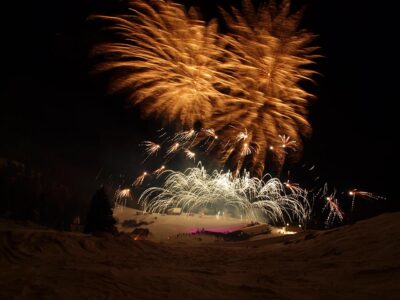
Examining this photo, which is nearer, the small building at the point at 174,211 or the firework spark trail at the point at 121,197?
the small building at the point at 174,211

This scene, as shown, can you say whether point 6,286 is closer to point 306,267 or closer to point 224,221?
point 306,267

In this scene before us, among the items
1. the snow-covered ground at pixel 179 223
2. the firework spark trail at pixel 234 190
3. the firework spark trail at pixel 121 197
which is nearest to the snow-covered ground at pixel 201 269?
the firework spark trail at pixel 234 190

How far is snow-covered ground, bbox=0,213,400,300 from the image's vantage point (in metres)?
7.54

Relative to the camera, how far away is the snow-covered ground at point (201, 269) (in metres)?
7.54

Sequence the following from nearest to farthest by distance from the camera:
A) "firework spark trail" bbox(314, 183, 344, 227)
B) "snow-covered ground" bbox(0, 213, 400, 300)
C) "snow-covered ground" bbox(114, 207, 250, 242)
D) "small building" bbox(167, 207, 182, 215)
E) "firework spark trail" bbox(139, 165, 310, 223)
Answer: "snow-covered ground" bbox(0, 213, 400, 300), "firework spark trail" bbox(139, 165, 310, 223), "snow-covered ground" bbox(114, 207, 250, 242), "firework spark trail" bbox(314, 183, 344, 227), "small building" bbox(167, 207, 182, 215)

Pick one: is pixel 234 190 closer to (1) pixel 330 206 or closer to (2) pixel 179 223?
(2) pixel 179 223

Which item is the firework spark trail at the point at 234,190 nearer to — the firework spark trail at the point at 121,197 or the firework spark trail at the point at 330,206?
the firework spark trail at the point at 330,206

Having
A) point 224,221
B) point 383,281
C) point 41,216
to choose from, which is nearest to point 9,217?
point 41,216

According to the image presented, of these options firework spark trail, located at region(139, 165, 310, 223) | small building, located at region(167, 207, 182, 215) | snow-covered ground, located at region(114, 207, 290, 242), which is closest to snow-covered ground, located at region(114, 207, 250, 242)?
snow-covered ground, located at region(114, 207, 290, 242)

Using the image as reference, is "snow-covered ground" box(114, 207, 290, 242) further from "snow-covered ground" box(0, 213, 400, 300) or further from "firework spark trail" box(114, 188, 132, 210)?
"snow-covered ground" box(0, 213, 400, 300)

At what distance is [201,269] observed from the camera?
35.4 ft

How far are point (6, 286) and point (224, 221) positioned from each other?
4326 cm

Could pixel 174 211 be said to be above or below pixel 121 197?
below

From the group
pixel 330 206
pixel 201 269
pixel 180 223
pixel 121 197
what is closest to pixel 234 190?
pixel 180 223
